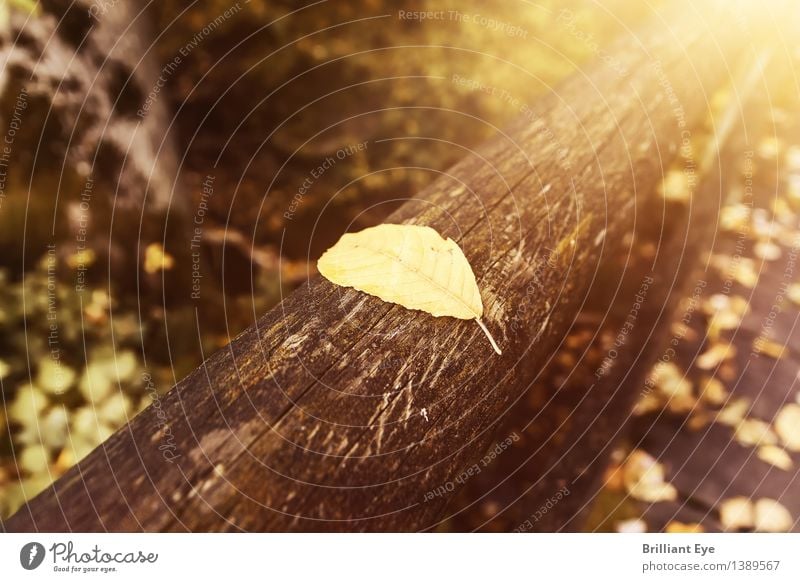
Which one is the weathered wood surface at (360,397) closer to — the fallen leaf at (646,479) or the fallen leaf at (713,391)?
the fallen leaf at (646,479)

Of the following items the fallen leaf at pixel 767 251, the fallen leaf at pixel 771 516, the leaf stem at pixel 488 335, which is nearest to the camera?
the leaf stem at pixel 488 335

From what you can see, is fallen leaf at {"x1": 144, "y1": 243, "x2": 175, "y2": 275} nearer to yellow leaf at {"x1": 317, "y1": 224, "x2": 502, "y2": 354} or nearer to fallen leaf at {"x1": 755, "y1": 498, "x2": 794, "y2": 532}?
yellow leaf at {"x1": 317, "y1": 224, "x2": 502, "y2": 354}

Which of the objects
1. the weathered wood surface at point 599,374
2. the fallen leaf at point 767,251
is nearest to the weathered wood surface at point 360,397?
the weathered wood surface at point 599,374

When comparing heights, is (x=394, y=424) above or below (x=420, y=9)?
below
